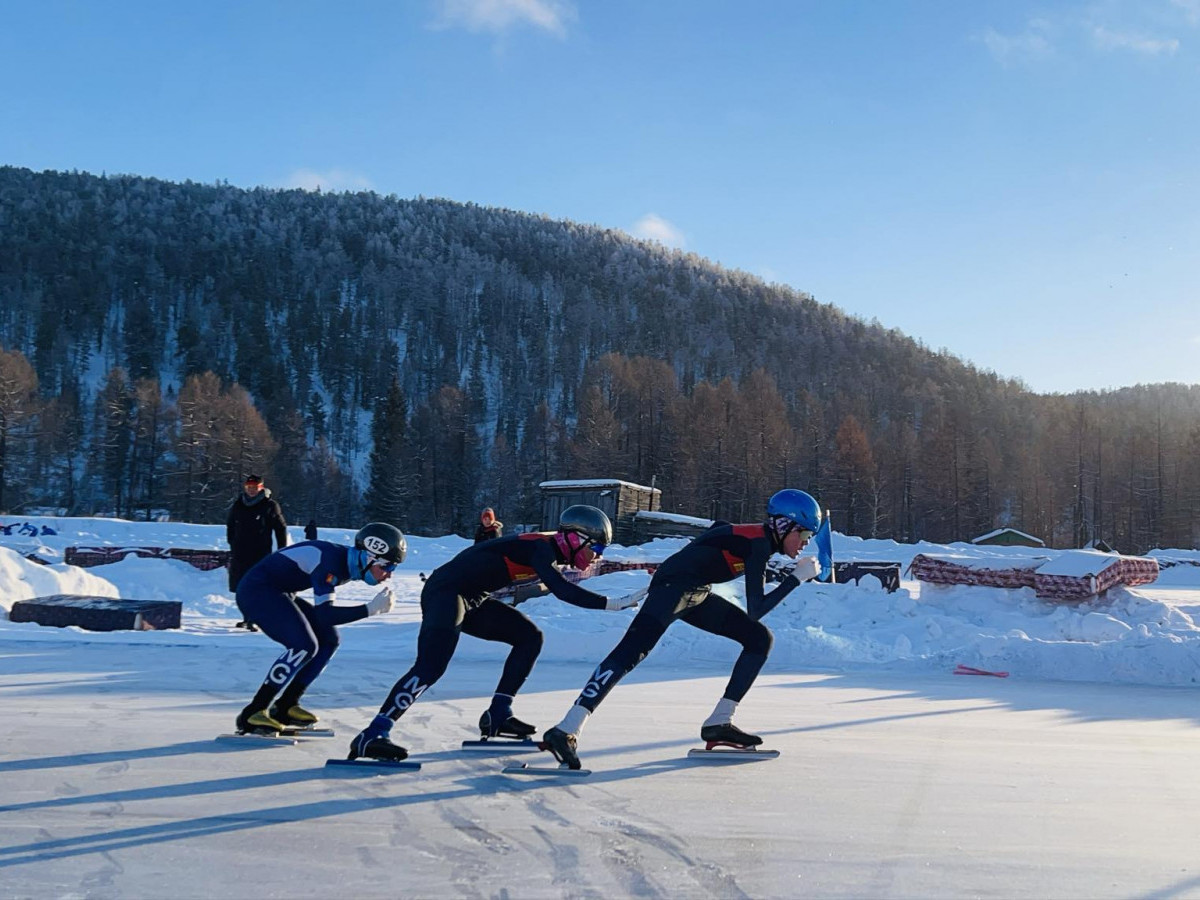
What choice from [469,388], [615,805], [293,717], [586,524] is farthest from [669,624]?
[469,388]

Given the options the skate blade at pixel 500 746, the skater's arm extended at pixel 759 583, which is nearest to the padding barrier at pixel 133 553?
the skate blade at pixel 500 746

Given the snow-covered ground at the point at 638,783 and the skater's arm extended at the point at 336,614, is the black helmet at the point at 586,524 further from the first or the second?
the skater's arm extended at the point at 336,614

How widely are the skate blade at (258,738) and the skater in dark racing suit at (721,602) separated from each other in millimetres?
1680

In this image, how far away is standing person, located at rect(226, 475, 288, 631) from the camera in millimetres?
11219

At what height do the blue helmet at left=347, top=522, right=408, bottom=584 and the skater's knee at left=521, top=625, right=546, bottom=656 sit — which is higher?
the blue helmet at left=347, top=522, right=408, bottom=584

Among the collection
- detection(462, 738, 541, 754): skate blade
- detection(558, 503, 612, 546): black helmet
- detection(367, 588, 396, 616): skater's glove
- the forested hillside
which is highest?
the forested hillside

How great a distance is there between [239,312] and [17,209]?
4689 centimetres

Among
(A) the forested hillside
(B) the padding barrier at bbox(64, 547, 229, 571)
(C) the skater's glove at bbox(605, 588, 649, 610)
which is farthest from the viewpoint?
(A) the forested hillside

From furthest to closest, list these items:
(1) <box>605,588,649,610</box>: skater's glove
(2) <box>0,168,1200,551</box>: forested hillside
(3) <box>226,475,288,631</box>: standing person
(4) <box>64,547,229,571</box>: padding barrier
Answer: (2) <box>0,168,1200,551</box>: forested hillside < (4) <box>64,547,229,571</box>: padding barrier < (3) <box>226,475,288,631</box>: standing person < (1) <box>605,588,649,610</box>: skater's glove

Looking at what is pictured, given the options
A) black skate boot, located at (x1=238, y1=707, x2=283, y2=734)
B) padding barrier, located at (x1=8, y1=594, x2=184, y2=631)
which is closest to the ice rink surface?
black skate boot, located at (x1=238, y1=707, x2=283, y2=734)

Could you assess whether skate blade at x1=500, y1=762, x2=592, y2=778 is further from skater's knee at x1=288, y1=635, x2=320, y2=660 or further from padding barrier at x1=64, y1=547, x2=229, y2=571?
padding barrier at x1=64, y1=547, x2=229, y2=571

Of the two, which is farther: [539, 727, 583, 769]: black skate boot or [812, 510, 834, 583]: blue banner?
[812, 510, 834, 583]: blue banner

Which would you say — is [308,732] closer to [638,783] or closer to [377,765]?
[377,765]

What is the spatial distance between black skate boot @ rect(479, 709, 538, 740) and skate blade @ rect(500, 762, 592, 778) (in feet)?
2.50
